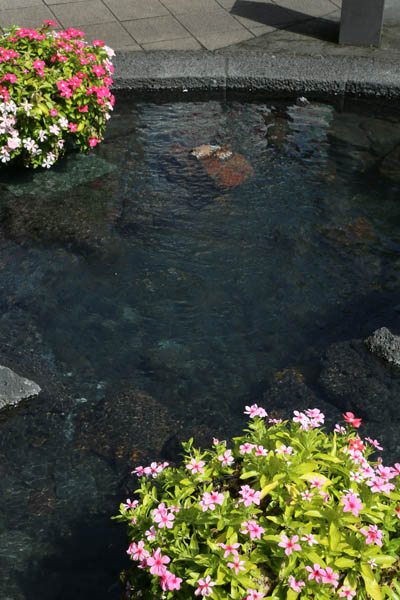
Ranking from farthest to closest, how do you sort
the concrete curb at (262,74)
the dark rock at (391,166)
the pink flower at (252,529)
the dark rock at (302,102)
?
the concrete curb at (262,74), the dark rock at (302,102), the dark rock at (391,166), the pink flower at (252,529)

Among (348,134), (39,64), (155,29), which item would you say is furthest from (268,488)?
(155,29)

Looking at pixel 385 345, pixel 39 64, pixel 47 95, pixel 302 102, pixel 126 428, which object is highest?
pixel 39 64

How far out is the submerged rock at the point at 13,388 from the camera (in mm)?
4566

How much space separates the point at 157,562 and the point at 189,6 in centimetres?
937

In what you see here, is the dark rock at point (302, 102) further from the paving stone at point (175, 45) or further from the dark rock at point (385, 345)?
the dark rock at point (385, 345)

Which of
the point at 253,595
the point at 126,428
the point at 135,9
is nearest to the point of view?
the point at 253,595

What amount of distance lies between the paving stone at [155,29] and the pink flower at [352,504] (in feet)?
25.8

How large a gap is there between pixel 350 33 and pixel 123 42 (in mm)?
2931

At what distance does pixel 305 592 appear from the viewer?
2.57 m

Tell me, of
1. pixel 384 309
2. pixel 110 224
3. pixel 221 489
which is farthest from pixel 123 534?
pixel 110 224

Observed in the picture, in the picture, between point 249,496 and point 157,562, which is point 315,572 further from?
point 157,562

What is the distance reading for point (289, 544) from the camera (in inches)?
101

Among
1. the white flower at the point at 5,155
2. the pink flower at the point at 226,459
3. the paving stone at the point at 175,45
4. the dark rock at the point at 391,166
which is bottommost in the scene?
the dark rock at the point at 391,166

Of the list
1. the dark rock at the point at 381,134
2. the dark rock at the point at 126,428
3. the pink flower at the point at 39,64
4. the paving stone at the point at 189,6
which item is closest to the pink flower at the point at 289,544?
the dark rock at the point at 126,428
